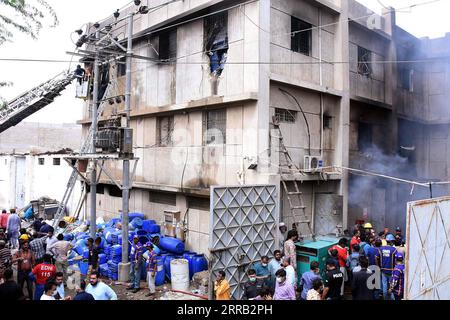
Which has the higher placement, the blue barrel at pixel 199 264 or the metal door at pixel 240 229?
the metal door at pixel 240 229

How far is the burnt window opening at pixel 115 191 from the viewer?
16841 mm

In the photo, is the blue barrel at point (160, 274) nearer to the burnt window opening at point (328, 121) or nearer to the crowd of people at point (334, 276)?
the crowd of people at point (334, 276)

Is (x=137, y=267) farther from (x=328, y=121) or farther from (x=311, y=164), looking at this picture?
(x=328, y=121)

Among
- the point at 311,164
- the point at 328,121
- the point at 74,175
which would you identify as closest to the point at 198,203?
the point at 311,164

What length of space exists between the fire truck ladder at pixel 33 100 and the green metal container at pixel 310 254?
45.9 ft

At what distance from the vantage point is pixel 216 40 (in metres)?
12.3

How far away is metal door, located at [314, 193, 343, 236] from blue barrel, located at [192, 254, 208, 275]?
169 inches

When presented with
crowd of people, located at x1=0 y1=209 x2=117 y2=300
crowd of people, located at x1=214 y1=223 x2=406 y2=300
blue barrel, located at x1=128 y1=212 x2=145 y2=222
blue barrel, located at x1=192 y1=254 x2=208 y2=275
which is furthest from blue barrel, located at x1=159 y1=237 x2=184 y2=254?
crowd of people, located at x1=214 y1=223 x2=406 y2=300

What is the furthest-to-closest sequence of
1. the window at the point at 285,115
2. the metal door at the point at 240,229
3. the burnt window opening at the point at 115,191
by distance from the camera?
the burnt window opening at the point at 115,191 → the window at the point at 285,115 → the metal door at the point at 240,229

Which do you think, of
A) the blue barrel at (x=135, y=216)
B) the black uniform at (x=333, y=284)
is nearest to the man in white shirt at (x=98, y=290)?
the black uniform at (x=333, y=284)

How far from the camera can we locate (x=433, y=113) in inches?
756

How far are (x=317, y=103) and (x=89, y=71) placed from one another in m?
9.39

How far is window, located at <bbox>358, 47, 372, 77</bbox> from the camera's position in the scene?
49.4 feet

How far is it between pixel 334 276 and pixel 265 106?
5339 mm
